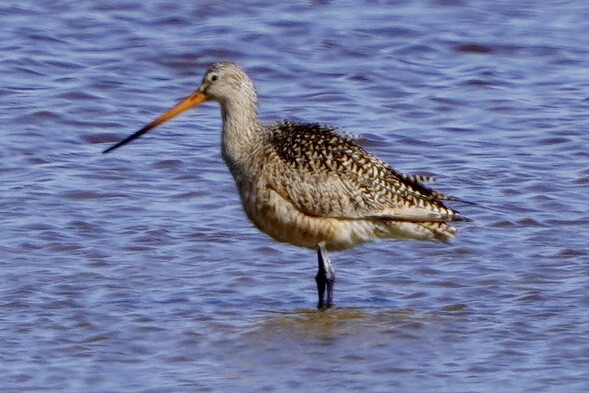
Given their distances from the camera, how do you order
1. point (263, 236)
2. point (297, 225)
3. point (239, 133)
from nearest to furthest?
point (297, 225) → point (239, 133) → point (263, 236)

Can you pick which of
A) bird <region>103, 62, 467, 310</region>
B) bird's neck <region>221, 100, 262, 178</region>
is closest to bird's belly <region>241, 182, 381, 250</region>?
bird <region>103, 62, 467, 310</region>

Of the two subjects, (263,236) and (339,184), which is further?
(263,236)

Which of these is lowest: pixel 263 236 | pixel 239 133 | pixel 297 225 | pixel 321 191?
pixel 263 236

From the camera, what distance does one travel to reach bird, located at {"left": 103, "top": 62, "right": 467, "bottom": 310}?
8.14 meters

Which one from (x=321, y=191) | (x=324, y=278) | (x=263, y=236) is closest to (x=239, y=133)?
(x=321, y=191)

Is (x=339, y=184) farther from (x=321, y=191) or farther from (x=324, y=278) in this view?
(x=324, y=278)

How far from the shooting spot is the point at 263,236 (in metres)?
9.20

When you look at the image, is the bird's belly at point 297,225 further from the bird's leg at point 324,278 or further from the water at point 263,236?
the water at point 263,236

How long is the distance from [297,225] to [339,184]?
0.99ft

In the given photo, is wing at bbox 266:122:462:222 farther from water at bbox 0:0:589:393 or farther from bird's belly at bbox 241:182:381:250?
water at bbox 0:0:589:393

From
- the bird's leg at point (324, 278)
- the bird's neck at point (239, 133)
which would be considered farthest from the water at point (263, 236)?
the bird's neck at point (239, 133)

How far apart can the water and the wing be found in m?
0.41

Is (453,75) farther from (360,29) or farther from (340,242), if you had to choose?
(340,242)

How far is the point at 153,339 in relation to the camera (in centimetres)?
745
